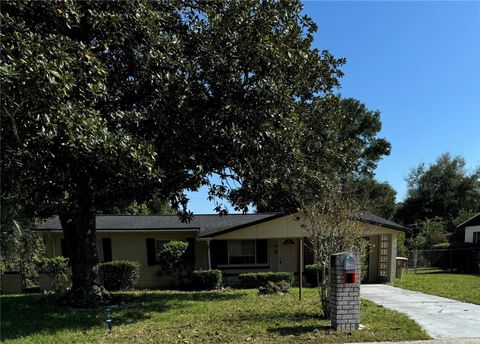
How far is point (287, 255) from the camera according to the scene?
20.8m

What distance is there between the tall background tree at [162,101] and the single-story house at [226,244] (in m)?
8.04

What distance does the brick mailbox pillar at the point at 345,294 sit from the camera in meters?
8.22

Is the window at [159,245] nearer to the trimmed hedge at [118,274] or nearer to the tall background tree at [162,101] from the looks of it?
the trimmed hedge at [118,274]

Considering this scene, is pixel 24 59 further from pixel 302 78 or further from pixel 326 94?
pixel 326 94

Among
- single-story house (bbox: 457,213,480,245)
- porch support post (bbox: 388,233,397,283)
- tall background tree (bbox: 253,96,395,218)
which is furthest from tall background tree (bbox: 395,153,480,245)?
tall background tree (bbox: 253,96,395,218)

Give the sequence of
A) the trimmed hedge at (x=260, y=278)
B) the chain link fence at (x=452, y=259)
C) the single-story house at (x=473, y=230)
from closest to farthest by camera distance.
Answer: the trimmed hedge at (x=260, y=278) → the chain link fence at (x=452, y=259) → the single-story house at (x=473, y=230)

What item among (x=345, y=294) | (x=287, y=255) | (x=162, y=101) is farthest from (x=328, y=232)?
(x=287, y=255)

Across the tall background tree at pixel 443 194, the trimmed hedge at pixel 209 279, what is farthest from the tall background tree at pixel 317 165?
the tall background tree at pixel 443 194

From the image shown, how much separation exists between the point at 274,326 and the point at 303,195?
3675mm

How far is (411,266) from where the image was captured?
29.1m

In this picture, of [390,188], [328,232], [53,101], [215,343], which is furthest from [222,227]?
[390,188]

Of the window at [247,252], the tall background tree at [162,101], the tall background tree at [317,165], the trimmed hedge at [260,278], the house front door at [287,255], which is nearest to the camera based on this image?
the tall background tree at [162,101]

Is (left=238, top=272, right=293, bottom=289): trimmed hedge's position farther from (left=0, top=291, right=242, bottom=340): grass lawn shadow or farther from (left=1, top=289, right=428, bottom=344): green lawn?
(left=1, top=289, right=428, bottom=344): green lawn

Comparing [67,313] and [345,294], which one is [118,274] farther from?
[345,294]
